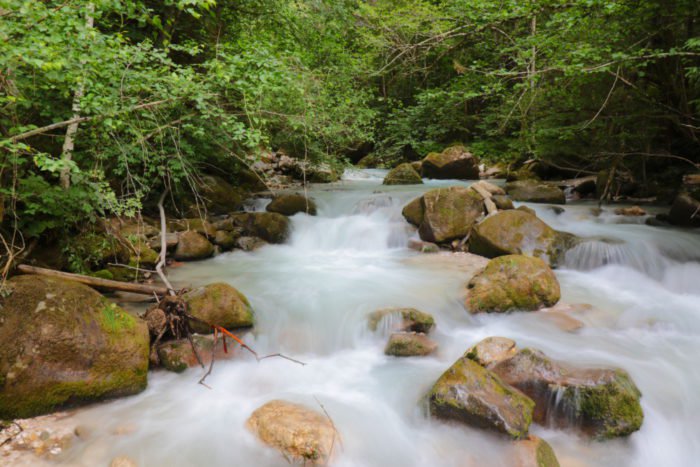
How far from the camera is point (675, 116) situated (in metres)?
6.77

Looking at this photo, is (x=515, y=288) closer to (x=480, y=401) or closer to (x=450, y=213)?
(x=480, y=401)

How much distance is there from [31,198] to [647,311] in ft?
23.7

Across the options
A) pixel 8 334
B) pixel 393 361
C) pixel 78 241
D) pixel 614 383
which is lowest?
pixel 393 361

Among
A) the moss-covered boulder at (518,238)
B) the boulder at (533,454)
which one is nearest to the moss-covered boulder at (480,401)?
the boulder at (533,454)

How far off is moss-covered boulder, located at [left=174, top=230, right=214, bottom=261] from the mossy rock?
3975 millimetres

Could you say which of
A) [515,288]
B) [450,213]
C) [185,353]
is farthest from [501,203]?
[185,353]

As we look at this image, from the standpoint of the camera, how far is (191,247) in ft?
22.4

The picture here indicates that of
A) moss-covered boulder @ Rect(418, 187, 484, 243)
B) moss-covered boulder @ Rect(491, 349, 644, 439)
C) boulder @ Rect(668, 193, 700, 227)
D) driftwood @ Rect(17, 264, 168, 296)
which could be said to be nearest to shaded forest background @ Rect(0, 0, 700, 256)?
driftwood @ Rect(17, 264, 168, 296)

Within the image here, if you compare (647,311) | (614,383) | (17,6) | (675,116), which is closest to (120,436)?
(17,6)

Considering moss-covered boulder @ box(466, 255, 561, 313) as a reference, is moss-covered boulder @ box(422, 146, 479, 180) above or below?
above

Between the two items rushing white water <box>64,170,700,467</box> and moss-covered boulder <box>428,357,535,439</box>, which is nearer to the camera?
moss-covered boulder <box>428,357,535,439</box>

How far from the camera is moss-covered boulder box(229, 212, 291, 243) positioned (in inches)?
324

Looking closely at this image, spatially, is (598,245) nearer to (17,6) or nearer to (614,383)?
(614,383)

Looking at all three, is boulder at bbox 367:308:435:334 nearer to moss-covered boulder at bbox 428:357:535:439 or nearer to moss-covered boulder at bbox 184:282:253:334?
moss-covered boulder at bbox 428:357:535:439
